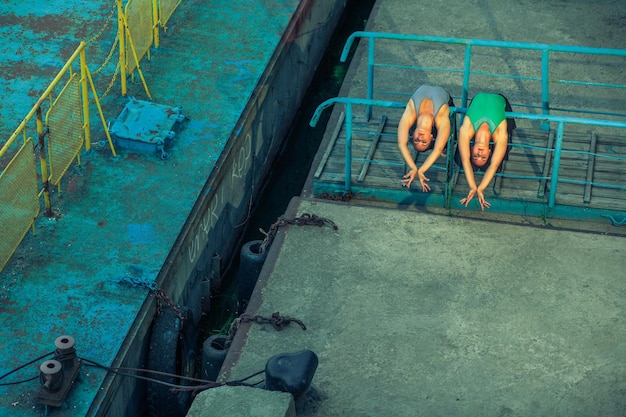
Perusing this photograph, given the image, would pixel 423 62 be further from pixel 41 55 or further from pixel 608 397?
pixel 608 397

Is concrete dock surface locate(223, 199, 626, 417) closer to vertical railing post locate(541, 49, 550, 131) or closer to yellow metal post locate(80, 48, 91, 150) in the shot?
vertical railing post locate(541, 49, 550, 131)

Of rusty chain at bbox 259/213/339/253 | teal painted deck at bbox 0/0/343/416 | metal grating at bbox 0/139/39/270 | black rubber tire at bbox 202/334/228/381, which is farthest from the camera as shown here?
rusty chain at bbox 259/213/339/253

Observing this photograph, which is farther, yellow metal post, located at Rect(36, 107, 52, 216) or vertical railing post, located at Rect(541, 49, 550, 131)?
vertical railing post, located at Rect(541, 49, 550, 131)

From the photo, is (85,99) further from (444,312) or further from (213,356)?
(444,312)

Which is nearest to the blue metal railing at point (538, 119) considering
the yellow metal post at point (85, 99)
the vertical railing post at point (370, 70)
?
the vertical railing post at point (370, 70)

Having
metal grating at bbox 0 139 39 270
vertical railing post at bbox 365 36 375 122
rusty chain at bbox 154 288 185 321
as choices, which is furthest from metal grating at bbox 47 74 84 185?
vertical railing post at bbox 365 36 375 122
